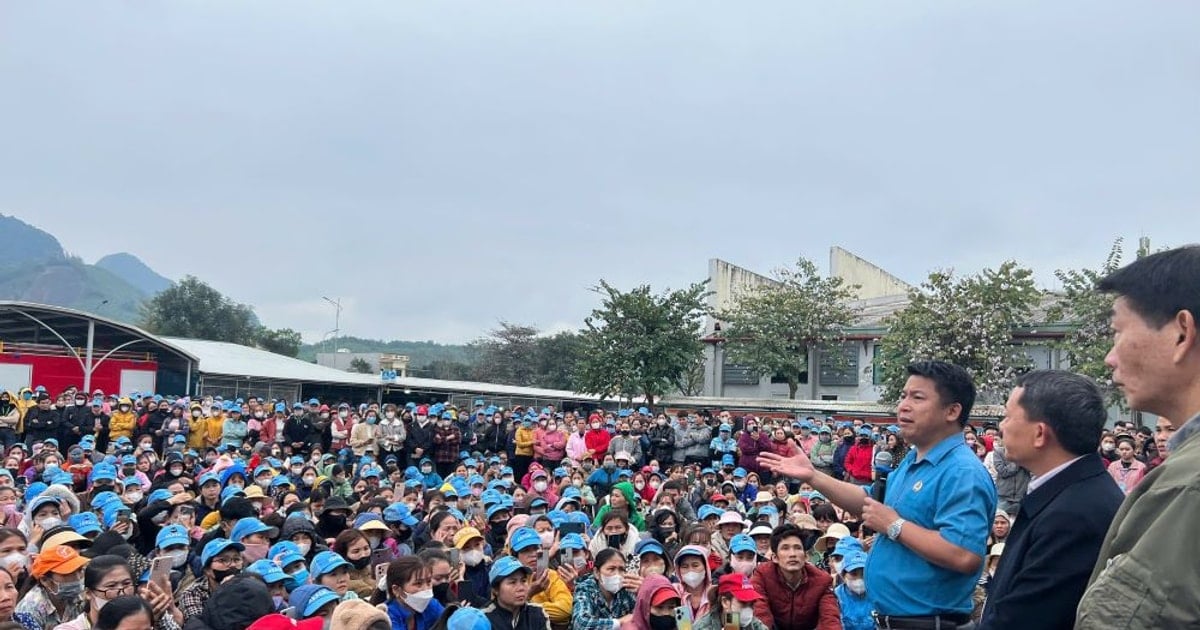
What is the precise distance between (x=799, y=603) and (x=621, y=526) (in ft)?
8.44

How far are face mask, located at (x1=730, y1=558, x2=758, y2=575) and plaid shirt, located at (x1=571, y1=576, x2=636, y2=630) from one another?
1.38 metres

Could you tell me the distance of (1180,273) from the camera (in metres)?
1.85

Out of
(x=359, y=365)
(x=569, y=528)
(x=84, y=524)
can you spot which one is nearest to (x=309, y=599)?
(x=84, y=524)

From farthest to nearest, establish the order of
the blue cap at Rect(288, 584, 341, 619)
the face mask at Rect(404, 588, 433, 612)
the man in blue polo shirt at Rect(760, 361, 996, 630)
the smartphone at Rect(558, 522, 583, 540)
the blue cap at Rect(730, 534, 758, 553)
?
the smartphone at Rect(558, 522, 583, 540) < the blue cap at Rect(730, 534, 758, 553) < the face mask at Rect(404, 588, 433, 612) < the blue cap at Rect(288, 584, 341, 619) < the man in blue polo shirt at Rect(760, 361, 996, 630)

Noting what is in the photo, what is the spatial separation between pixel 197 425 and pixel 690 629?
13641mm

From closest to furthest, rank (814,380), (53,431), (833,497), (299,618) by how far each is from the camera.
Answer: (833,497)
(299,618)
(53,431)
(814,380)

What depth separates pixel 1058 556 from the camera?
2531mm

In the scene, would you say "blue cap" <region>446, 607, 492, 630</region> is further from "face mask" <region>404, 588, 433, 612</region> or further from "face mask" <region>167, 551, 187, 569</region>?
"face mask" <region>167, 551, 187, 569</region>

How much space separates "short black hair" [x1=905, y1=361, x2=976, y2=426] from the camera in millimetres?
3580

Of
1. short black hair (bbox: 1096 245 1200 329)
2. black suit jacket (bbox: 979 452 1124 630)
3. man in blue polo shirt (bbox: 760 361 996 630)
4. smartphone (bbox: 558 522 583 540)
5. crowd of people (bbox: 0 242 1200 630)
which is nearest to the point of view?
short black hair (bbox: 1096 245 1200 329)

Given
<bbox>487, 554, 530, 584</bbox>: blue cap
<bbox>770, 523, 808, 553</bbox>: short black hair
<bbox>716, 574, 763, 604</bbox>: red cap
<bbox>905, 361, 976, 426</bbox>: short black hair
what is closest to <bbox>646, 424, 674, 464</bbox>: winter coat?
<bbox>770, 523, 808, 553</bbox>: short black hair

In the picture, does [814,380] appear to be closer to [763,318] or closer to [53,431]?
[763,318]

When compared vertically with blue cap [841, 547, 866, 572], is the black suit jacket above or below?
above

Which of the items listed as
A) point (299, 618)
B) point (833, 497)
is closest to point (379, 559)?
point (299, 618)
